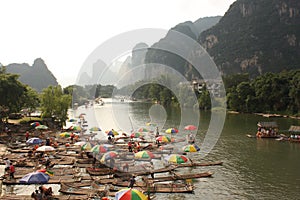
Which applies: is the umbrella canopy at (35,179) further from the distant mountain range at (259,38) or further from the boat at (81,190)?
the distant mountain range at (259,38)

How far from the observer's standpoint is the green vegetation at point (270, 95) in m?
67.6

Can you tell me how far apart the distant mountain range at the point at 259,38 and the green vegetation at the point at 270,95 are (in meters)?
65.5

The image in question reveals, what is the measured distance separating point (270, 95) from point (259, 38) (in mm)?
91470

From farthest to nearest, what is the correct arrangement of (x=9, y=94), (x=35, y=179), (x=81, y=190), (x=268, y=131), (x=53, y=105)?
(x=53, y=105)
(x=9, y=94)
(x=268, y=131)
(x=81, y=190)
(x=35, y=179)

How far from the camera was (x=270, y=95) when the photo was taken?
240 ft

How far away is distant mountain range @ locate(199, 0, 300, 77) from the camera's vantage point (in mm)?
143875

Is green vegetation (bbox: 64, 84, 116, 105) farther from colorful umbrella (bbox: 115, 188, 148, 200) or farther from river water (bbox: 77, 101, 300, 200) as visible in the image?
colorful umbrella (bbox: 115, 188, 148, 200)

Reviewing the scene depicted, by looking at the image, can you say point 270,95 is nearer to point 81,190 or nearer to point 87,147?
point 87,147

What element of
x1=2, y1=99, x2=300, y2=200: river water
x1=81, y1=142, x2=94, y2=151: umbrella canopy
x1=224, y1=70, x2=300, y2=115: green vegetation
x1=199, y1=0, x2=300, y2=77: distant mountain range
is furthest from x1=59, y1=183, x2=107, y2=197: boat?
x1=199, y1=0, x2=300, y2=77: distant mountain range

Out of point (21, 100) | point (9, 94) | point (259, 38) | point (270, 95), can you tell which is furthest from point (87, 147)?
point (259, 38)

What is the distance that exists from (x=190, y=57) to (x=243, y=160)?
159 metres

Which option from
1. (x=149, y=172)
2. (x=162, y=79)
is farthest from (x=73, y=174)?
(x=162, y=79)

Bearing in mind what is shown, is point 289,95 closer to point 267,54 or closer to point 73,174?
point 73,174

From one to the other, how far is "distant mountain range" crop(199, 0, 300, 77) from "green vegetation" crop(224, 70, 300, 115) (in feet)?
215
